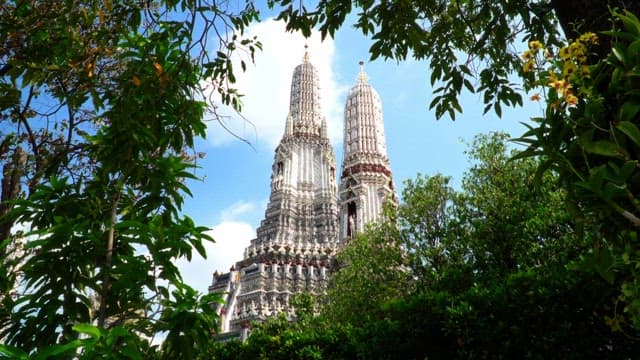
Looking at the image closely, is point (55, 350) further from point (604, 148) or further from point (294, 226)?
point (294, 226)

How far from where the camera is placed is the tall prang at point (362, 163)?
45750 millimetres

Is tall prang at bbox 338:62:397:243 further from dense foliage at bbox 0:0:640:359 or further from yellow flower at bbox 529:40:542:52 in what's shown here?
yellow flower at bbox 529:40:542:52

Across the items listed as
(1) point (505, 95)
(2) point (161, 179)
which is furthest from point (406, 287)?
(2) point (161, 179)

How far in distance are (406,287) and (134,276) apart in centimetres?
1378

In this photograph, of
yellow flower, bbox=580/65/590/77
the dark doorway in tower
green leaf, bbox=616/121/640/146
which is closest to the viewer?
green leaf, bbox=616/121/640/146

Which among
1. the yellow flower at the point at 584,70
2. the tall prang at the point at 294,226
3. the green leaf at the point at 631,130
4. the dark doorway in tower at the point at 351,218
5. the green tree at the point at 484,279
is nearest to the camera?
the green leaf at the point at 631,130

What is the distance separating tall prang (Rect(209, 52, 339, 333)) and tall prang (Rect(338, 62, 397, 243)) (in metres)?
7.26

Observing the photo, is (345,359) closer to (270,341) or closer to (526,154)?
(270,341)

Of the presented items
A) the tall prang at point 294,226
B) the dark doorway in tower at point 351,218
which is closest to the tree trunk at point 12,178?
the tall prang at point 294,226

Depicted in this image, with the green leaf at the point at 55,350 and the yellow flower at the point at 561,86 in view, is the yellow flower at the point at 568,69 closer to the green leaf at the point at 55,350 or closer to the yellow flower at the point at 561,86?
the yellow flower at the point at 561,86

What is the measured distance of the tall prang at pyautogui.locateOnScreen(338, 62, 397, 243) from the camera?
45.8m

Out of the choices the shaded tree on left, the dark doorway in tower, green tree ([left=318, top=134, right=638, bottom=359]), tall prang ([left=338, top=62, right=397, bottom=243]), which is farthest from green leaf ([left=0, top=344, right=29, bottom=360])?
the dark doorway in tower

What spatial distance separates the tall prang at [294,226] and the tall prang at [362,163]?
7.26 meters

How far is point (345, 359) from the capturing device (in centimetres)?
738
